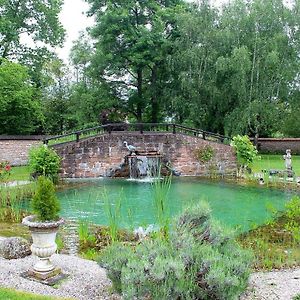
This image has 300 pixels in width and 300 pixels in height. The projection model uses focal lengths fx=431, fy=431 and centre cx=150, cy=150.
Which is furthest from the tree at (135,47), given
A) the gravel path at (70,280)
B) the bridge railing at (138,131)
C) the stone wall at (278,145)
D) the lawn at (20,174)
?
the gravel path at (70,280)

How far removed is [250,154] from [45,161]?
713 cm

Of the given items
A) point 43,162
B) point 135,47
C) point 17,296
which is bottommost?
point 17,296

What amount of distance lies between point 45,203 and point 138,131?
1225 centimetres

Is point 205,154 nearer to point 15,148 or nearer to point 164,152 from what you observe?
point 164,152

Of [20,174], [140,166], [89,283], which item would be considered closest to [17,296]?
[89,283]

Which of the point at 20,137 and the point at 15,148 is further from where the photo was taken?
the point at 20,137

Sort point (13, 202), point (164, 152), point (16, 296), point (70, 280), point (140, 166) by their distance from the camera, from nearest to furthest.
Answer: point (16, 296) < point (70, 280) < point (13, 202) < point (140, 166) < point (164, 152)

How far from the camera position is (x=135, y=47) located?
19.9 metres

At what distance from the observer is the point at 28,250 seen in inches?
211

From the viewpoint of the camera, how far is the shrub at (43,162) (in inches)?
525

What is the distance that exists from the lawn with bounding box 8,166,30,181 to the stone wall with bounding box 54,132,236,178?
2.16 metres

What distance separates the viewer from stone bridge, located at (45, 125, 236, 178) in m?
15.9

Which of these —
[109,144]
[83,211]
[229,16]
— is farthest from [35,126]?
[83,211]

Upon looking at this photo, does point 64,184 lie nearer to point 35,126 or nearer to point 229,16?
point 35,126
